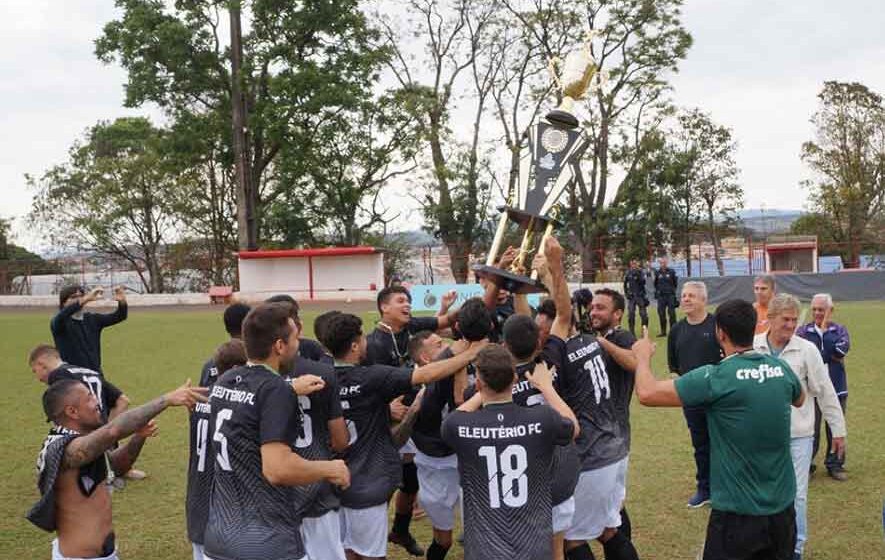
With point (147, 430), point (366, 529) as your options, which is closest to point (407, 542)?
point (366, 529)

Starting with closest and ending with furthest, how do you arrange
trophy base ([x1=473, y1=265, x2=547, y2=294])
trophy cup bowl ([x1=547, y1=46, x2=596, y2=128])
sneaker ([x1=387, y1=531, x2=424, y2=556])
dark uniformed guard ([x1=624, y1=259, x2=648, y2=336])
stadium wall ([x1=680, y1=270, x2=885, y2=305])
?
trophy base ([x1=473, y1=265, x2=547, y2=294]) → sneaker ([x1=387, y1=531, x2=424, y2=556]) → trophy cup bowl ([x1=547, y1=46, x2=596, y2=128]) → dark uniformed guard ([x1=624, y1=259, x2=648, y2=336]) → stadium wall ([x1=680, y1=270, x2=885, y2=305])

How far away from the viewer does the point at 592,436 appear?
5570mm

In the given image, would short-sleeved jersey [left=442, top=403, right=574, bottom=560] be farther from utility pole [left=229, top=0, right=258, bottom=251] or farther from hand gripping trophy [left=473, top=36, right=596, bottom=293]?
utility pole [left=229, top=0, right=258, bottom=251]

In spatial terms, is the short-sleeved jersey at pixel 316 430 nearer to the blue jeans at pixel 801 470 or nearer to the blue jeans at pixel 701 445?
the blue jeans at pixel 801 470

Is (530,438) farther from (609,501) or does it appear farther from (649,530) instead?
(649,530)

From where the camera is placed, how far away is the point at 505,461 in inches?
173

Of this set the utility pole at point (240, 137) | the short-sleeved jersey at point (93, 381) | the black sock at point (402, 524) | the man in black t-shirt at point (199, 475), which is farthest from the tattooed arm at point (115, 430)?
the utility pole at point (240, 137)

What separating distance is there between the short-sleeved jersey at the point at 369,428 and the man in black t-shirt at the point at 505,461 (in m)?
0.67

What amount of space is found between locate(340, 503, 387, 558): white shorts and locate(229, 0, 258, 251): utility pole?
36595 millimetres

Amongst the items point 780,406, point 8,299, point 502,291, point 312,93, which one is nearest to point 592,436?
point 780,406

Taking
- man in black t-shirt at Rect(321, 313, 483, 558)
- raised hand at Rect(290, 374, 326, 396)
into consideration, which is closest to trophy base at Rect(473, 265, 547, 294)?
man in black t-shirt at Rect(321, 313, 483, 558)

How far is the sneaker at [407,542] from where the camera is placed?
683cm

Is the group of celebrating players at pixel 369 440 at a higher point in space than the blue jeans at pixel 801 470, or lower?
higher

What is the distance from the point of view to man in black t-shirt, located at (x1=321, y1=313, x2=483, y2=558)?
5.07 m
